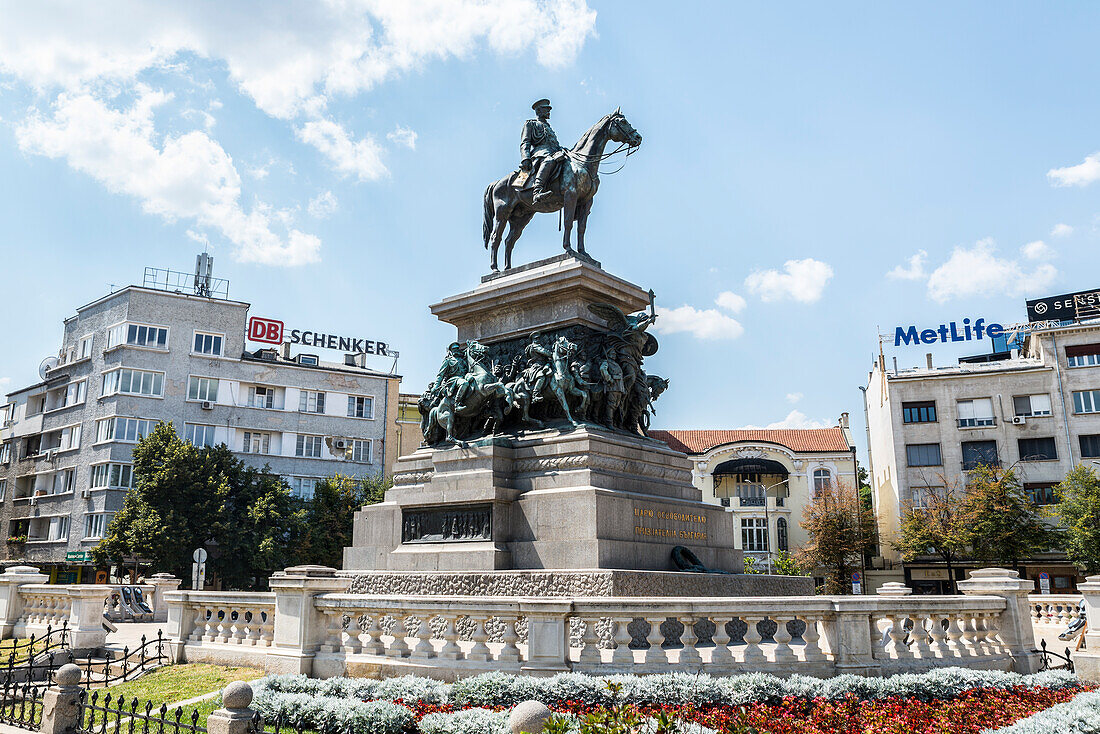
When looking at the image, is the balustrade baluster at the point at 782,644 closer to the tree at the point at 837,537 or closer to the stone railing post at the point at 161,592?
the stone railing post at the point at 161,592

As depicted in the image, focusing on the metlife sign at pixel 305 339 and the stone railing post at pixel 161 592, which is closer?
the stone railing post at pixel 161 592

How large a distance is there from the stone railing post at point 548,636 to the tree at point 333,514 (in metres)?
41.9

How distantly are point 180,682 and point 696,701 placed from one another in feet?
25.5

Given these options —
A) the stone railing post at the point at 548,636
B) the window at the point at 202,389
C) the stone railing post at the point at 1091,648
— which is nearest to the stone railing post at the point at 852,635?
the stone railing post at the point at 548,636

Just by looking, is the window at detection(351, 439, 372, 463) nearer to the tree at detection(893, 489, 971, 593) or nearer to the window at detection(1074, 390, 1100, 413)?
the tree at detection(893, 489, 971, 593)

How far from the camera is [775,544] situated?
6388 cm

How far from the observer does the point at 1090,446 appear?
5441 centimetres

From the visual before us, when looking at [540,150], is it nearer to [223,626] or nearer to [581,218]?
[581,218]

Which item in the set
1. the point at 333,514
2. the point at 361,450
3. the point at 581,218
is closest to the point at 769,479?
the point at 361,450

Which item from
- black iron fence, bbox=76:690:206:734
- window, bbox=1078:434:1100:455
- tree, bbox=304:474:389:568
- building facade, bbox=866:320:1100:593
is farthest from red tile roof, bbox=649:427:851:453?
black iron fence, bbox=76:690:206:734

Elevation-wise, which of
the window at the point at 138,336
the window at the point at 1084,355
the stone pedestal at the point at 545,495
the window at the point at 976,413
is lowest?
the stone pedestal at the point at 545,495

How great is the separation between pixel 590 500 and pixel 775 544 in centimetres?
5152

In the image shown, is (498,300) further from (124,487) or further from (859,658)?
(124,487)

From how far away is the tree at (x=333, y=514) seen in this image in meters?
51.5
